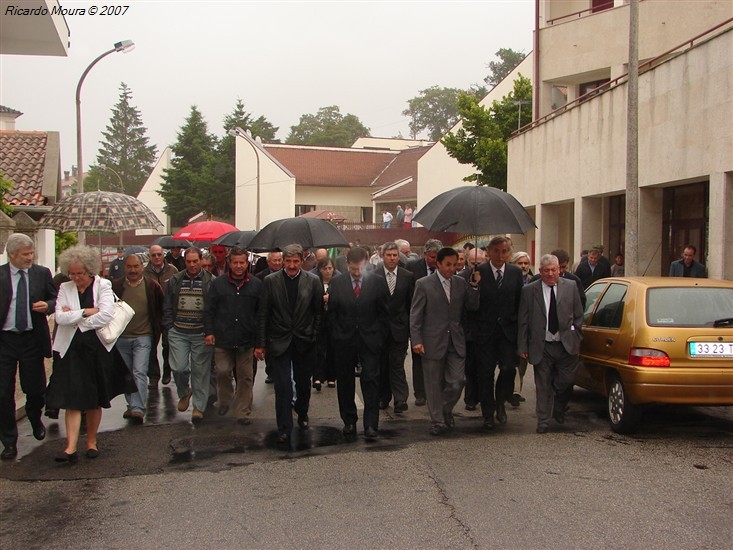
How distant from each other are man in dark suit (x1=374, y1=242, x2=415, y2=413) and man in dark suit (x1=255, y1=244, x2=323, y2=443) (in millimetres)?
1070

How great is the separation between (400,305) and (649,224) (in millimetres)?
10241

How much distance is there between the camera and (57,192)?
1939cm

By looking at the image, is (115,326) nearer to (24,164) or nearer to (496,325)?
(496,325)

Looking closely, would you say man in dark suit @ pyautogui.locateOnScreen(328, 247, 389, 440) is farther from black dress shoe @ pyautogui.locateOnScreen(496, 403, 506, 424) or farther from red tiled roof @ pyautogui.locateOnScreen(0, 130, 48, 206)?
red tiled roof @ pyautogui.locateOnScreen(0, 130, 48, 206)

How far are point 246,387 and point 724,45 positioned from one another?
33.0 feet

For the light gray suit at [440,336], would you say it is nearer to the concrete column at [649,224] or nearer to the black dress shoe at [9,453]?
the black dress shoe at [9,453]

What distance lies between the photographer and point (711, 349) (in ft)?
23.8

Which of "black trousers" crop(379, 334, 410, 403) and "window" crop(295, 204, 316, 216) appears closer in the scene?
"black trousers" crop(379, 334, 410, 403)

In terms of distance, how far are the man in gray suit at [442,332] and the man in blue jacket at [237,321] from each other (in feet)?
5.82

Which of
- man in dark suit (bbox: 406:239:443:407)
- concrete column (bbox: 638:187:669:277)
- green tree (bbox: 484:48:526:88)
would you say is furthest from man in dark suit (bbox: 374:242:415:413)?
green tree (bbox: 484:48:526:88)

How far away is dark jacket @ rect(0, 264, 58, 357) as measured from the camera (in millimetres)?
7109

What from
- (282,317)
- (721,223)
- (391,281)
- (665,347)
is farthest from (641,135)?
(282,317)

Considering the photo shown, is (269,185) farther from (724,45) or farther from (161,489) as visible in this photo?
(161,489)

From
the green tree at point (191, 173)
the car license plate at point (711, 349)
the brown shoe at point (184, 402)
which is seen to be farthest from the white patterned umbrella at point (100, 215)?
the green tree at point (191, 173)
